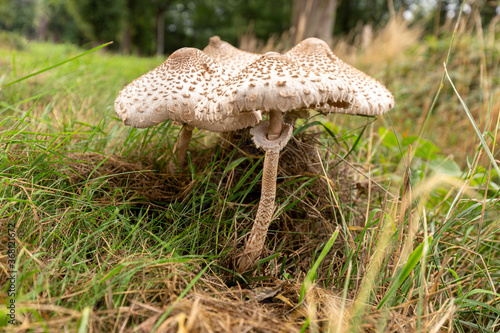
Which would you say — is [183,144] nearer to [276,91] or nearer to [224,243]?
[224,243]

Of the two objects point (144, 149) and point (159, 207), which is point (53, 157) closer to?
point (144, 149)

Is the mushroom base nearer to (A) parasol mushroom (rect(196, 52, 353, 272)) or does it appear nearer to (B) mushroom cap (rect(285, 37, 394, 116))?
(A) parasol mushroom (rect(196, 52, 353, 272))

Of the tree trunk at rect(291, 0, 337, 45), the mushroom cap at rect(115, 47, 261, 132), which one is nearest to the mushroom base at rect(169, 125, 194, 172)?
the mushroom cap at rect(115, 47, 261, 132)

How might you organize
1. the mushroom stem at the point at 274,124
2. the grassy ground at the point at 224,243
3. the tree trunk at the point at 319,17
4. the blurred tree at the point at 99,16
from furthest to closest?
the blurred tree at the point at 99,16 < the tree trunk at the point at 319,17 < the mushroom stem at the point at 274,124 < the grassy ground at the point at 224,243

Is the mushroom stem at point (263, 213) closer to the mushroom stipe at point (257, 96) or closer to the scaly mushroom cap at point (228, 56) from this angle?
the mushroom stipe at point (257, 96)

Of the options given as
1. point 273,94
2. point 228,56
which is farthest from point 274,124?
point 228,56

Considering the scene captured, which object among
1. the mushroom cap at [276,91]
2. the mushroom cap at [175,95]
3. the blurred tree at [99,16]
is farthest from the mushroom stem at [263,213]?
the blurred tree at [99,16]

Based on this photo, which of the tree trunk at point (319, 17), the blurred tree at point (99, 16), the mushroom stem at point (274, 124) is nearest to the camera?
the mushroom stem at point (274, 124)
